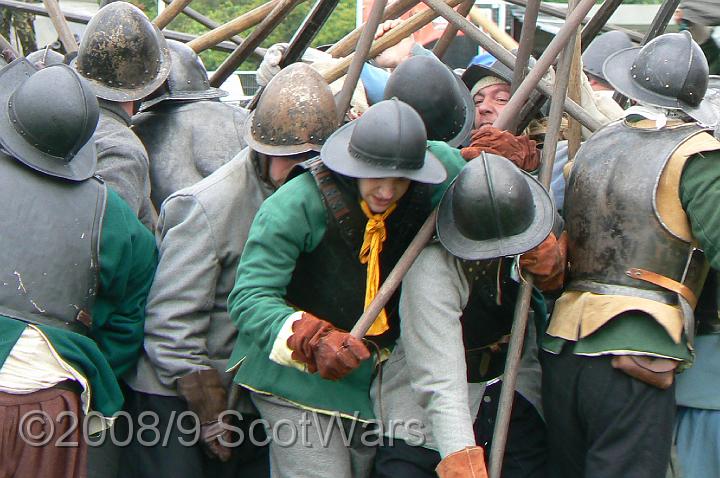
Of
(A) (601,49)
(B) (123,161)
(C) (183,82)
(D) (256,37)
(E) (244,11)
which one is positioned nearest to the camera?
(B) (123,161)

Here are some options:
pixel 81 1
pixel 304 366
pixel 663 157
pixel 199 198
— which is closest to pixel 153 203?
pixel 199 198

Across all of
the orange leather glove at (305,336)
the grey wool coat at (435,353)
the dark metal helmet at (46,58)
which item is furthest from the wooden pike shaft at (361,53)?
the dark metal helmet at (46,58)

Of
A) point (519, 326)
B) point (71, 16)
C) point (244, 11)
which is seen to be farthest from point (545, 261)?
point (244, 11)

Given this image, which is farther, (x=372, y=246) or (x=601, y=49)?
(x=601, y=49)

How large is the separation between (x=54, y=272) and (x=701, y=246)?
6.92ft

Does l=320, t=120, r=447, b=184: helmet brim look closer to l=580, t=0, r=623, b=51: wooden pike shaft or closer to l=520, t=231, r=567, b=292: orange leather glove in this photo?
l=520, t=231, r=567, b=292: orange leather glove

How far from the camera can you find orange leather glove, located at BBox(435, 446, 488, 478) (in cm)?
342

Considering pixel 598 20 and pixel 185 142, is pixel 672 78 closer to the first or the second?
pixel 598 20

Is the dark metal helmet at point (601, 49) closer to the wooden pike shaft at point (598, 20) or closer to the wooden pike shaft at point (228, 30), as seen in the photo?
the wooden pike shaft at point (598, 20)

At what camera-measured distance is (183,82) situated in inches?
201

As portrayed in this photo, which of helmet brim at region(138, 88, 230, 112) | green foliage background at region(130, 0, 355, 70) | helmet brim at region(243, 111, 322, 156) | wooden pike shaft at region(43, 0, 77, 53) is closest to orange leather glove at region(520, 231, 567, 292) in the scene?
helmet brim at region(243, 111, 322, 156)

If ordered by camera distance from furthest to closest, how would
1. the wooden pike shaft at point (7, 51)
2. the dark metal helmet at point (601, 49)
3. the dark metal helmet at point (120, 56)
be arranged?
the wooden pike shaft at point (7, 51), the dark metal helmet at point (601, 49), the dark metal helmet at point (120, 56)

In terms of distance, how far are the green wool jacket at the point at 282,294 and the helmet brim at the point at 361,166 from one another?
0.47 feet

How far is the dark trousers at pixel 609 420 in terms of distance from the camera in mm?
3725
